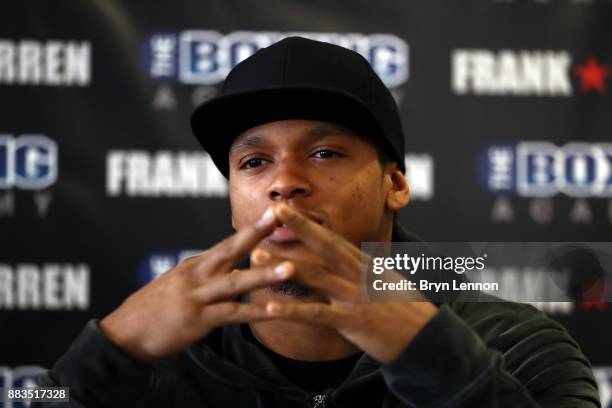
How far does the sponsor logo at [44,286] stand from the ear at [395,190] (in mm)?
1067

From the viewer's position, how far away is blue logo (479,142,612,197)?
216cm

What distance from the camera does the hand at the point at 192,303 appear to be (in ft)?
3.25

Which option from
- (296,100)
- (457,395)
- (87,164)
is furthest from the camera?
(87,164)

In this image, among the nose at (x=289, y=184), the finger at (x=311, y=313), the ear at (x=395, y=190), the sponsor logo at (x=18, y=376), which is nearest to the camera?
the finger at (x=311, y=313)

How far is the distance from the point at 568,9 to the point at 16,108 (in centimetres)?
154

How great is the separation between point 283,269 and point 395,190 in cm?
46

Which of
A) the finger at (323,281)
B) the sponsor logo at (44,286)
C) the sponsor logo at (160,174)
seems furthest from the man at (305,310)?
the sponsor logo at (44,286)

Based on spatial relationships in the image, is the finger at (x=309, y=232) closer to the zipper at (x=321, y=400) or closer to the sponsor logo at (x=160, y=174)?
the zipper at (x=321, y=400)

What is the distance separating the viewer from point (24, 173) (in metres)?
2.11

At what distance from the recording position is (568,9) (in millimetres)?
2203

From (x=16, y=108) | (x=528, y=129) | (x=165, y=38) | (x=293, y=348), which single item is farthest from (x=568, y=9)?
(x=16, y=108)

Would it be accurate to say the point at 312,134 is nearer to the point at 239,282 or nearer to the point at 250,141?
the point at 250,141

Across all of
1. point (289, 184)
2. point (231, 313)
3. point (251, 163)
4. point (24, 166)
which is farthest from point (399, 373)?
point (24, 166)

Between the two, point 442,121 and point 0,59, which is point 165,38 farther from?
point 442,121
